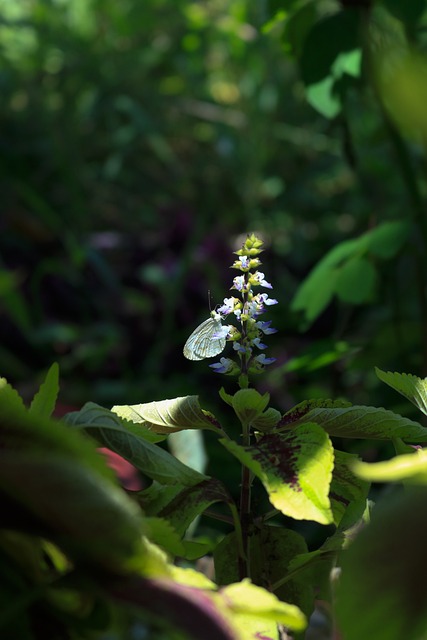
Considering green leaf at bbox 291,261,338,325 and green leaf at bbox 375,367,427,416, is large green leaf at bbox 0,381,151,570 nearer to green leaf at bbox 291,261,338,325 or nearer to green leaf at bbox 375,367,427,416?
green leaf at bbox 375,367,427,416

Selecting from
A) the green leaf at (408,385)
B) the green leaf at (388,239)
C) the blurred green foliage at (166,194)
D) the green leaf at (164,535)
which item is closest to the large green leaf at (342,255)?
the green leaf at (388,239)

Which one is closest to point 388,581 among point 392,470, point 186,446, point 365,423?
point 392,470

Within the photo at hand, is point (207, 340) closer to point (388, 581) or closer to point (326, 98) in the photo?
point (388, 581)

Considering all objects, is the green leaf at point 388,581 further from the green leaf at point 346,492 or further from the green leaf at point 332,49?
the green leaf at point 332,49

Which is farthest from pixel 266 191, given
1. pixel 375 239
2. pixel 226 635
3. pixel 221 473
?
pixel 226 635

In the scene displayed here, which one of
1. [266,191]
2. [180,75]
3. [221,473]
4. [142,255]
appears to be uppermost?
[180,75]

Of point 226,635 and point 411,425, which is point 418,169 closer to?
point 411,425
